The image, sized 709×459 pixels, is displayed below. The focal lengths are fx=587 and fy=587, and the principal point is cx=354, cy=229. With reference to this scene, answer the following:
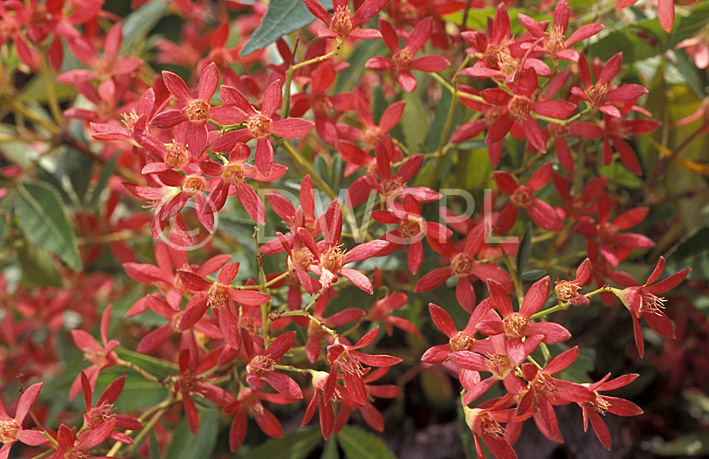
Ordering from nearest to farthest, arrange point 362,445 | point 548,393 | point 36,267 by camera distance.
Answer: point 548,393, point 362,445, point 36,267

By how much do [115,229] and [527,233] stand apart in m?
0.60

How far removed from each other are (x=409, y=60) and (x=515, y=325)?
246 mm

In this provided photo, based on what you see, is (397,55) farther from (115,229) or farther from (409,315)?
(115,229)

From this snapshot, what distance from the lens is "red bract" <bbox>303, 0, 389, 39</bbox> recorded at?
17.4 inches

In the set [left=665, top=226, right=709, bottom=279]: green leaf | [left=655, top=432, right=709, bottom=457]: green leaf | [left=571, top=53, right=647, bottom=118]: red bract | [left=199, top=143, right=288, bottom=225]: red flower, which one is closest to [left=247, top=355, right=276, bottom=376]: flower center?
[left=199, top=143, right=288, bottom=225]: red flower

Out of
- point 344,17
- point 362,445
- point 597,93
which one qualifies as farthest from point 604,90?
point 362,445

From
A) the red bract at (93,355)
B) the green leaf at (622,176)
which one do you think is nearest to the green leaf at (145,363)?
the red bract at (93,355)

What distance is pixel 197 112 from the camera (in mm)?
422

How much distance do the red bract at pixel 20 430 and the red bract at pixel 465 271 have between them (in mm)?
315

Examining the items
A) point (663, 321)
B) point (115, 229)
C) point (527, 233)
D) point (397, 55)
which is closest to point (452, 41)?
point (397, 55)

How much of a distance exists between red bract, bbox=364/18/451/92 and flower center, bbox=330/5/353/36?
0.18ft

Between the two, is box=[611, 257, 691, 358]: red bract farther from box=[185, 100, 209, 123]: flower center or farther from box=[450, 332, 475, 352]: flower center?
box=[185, 100, 209, 123]: flower center

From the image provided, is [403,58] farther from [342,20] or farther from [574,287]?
[574,287]

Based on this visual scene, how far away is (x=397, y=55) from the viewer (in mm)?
514
